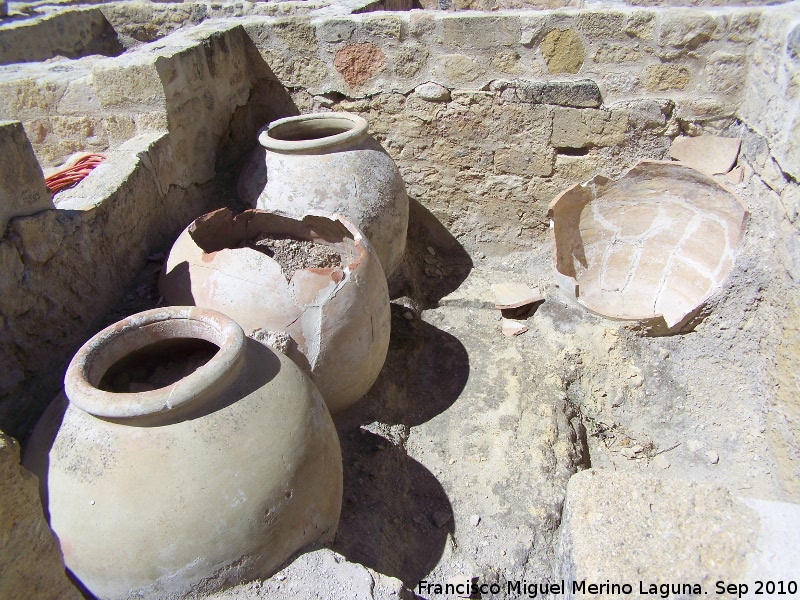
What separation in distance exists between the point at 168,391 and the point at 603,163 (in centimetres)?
293

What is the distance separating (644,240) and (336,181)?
1927 mm

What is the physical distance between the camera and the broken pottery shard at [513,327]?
11.0 ft

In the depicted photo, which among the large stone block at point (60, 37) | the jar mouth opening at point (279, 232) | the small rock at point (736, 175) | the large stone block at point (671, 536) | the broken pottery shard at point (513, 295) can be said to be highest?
the large stone block at point (60, 37)

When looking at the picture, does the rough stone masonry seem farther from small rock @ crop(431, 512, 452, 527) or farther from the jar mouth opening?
the jar mouth opening

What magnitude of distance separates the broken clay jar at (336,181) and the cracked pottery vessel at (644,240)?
995 mm

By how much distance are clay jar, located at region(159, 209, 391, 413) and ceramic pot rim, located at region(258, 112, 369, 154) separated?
621 mm

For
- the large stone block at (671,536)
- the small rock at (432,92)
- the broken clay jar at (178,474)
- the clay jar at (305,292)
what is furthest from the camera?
the small rock at (432,92)

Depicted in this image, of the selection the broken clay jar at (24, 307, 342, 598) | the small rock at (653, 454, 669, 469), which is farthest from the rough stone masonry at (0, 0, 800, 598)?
the broken clay jar at (24, 307, 342, 598)

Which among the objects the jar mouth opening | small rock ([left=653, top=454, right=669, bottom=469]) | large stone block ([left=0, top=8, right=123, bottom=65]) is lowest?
small rock ([left=653, top=454, right=669, bottom=469])

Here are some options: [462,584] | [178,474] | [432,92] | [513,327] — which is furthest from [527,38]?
[178,474]

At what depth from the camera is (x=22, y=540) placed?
1385mm

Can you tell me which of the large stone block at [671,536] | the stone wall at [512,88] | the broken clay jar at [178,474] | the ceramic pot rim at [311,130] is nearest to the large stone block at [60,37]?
the stone wall at [512,88]

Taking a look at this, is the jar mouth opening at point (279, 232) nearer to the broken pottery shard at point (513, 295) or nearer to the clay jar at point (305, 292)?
the clay jar at point (305, 292)

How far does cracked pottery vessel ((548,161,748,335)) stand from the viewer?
3.38 metres
